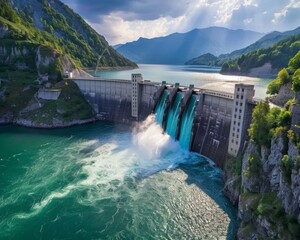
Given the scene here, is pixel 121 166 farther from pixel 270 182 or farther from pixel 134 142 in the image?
pixel 270 182

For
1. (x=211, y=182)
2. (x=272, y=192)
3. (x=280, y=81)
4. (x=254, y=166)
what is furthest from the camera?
(x=280, y=81)

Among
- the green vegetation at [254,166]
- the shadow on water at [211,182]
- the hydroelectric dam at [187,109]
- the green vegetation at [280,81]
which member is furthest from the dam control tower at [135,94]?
the green vegetation at [254,166]

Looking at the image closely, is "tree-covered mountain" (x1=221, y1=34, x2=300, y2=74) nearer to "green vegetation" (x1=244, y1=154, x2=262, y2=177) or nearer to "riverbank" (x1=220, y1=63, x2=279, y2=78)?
"riverbank" (x1=220, y1=63, x2=279, y2=78)

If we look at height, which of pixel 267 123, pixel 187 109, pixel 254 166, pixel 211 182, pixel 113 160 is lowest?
pixel 113 160

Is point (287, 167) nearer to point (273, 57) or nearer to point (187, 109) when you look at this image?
point (187, 109)

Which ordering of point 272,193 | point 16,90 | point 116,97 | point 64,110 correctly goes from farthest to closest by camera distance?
point 16,90
point 116,97
point 64,110
point 272,193

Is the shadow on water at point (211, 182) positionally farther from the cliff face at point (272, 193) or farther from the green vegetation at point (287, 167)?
the green vegetation at point (287, 167)

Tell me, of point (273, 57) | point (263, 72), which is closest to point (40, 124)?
point (263, 72)
